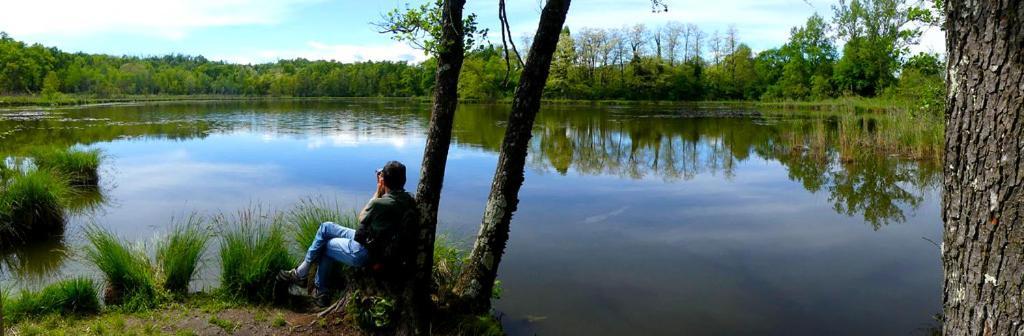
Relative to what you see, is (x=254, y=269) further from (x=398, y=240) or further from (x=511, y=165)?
(x=511, y=165)

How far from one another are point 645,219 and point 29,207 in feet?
28.3

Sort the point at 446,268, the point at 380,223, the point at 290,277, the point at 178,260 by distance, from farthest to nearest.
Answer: the point at 446,268
the point at 178,260
the point at 290,277
the point at 380,223

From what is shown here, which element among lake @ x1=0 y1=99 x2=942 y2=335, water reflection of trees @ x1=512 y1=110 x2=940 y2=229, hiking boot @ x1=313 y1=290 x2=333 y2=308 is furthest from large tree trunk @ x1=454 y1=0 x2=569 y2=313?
water reflection of trees @ x1=512 y1=110 x2=940 y2=229

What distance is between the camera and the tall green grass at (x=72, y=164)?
12.1 meters

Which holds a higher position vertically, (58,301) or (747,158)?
(747,158)

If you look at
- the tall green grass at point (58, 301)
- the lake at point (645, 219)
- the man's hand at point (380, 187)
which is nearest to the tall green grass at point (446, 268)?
the lake at point (645, 219)

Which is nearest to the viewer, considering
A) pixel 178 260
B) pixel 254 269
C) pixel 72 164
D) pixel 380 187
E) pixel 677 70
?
pixel 380 187

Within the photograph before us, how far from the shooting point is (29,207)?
8500 millimetres

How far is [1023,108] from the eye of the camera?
2.18m

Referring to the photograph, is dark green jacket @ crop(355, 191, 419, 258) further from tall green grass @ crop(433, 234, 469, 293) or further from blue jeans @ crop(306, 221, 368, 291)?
tall green grass @ crop(433, 234, 469, 293)

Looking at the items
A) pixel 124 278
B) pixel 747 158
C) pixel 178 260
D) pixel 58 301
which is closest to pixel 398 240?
pixel 178 260

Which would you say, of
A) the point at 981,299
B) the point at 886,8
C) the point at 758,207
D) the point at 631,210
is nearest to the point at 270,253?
the point at 981,299

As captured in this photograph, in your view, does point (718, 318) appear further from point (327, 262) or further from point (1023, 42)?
point (1023, 42)

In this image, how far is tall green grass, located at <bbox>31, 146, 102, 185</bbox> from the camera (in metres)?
12.1
